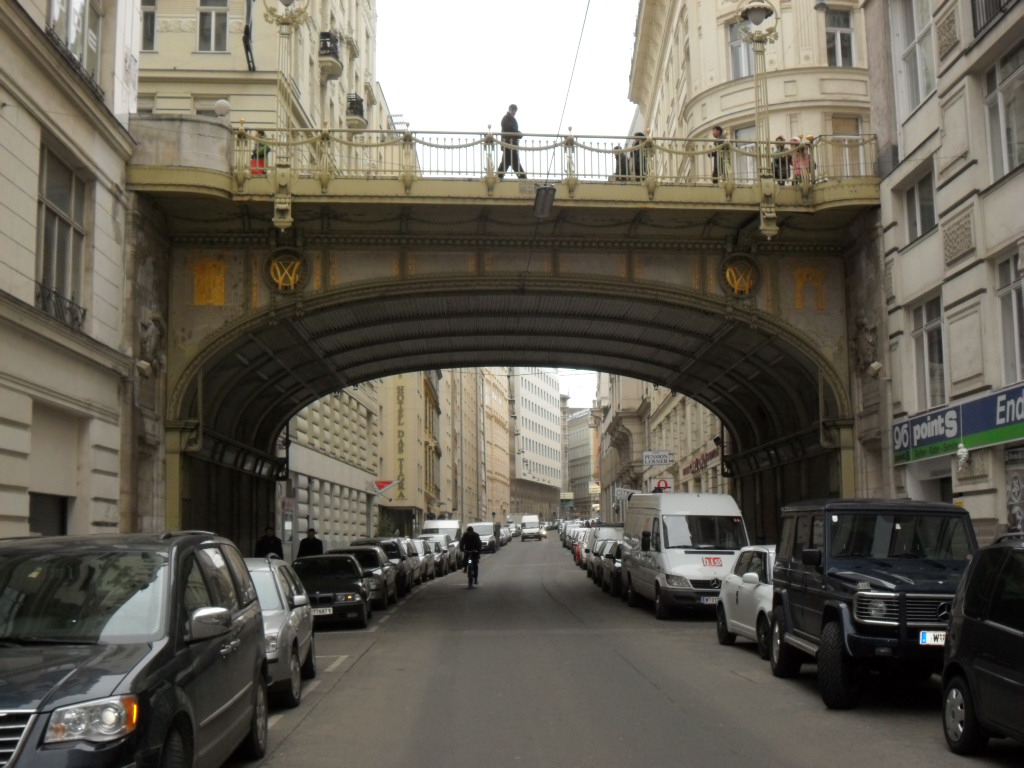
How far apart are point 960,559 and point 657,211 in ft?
35.9

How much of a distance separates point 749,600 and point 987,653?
696 centimetres

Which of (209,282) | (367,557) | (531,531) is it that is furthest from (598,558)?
(531,531)

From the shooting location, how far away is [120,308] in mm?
19781

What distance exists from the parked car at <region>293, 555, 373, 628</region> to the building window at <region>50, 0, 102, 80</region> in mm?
9257

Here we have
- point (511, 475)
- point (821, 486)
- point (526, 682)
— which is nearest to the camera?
point (526, 682)

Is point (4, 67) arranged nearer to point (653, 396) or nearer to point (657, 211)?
point (657, 211)

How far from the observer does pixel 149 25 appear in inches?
1384

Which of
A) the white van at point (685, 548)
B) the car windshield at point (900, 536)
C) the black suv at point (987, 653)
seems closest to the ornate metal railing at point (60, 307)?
the white van at point (685, 548)

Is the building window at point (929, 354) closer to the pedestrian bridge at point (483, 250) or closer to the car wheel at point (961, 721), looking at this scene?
the pedestrian bridge at point (483, 250)

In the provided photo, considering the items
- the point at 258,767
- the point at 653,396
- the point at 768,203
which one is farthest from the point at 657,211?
the point at 653,396

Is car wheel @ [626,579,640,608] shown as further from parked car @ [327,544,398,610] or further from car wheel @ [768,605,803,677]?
car wheel @ [768,605,803,677]

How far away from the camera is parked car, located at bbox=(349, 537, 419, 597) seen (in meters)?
29.3

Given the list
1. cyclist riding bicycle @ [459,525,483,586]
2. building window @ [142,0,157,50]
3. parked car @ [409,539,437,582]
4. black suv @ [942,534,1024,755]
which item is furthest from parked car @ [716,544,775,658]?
building window @ [142,0,157,50]

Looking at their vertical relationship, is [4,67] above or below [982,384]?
above
